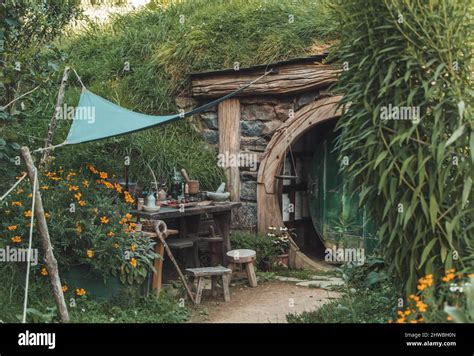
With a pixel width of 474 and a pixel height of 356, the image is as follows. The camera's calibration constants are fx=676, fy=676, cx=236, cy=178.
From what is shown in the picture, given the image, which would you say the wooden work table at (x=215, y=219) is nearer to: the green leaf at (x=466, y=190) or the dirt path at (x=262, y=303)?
the dirt path at (x=262, y=303)

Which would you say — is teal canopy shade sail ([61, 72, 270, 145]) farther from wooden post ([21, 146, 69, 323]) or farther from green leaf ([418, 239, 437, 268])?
green leaf ([418, 239, 437, 268])

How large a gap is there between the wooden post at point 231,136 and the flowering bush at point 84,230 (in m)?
2.17

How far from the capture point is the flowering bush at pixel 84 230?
5352 mm

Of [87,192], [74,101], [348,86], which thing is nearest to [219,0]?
[74,101]

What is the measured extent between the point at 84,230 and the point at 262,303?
1.83 meters

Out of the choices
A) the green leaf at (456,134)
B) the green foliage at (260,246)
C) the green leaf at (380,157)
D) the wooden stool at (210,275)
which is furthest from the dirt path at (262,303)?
the green leaf at (456,134)

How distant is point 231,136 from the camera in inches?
310

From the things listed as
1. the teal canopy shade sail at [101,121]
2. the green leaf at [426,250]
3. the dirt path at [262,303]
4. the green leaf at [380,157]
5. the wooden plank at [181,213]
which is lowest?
the dirt path at [262,303]

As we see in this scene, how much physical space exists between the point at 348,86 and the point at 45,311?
2638mm

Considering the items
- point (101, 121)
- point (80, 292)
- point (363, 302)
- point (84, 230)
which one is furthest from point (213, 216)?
point (363, 302)

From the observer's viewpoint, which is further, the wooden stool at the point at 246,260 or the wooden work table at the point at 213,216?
the wooden work table at the point at 213,216

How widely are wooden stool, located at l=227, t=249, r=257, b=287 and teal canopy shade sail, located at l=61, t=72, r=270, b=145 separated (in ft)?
5.09

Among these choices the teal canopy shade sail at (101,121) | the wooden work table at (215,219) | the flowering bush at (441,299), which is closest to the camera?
the flowering bush at (441,299)
